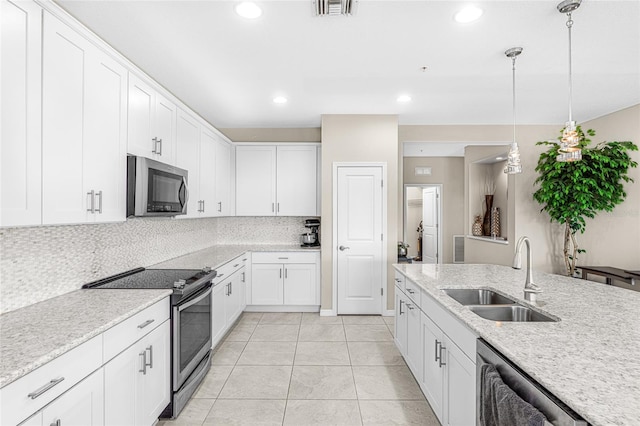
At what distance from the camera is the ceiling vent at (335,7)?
6.28 feet

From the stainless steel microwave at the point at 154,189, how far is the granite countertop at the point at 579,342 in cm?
209

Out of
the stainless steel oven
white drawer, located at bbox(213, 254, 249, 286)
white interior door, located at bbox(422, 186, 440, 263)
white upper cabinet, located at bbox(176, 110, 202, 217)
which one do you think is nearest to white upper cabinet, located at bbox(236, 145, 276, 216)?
white drawer, located at bbox(213, 254, 249, 286)

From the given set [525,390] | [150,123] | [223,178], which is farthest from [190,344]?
[223,178]

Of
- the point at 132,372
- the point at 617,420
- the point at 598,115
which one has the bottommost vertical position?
the point at 132,372

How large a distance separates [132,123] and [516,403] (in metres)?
2.72

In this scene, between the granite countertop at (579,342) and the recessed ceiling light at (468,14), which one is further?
the recessed ceiling light at (468,14)

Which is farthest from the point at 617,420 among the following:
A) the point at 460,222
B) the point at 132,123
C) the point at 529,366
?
the point at 460,222

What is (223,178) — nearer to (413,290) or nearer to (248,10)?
(248,10)

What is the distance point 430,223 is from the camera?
26.6 feet

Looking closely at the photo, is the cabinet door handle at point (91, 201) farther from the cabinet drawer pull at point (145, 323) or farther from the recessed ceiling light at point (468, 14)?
the recessed ceiling light at point (468, 14)

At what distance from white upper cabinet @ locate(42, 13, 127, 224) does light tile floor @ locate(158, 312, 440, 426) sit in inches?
61.3

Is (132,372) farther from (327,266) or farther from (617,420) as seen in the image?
(327,266)

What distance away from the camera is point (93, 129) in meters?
1.92

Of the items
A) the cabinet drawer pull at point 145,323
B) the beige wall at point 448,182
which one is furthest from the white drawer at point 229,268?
the beige wall at point 448,182
